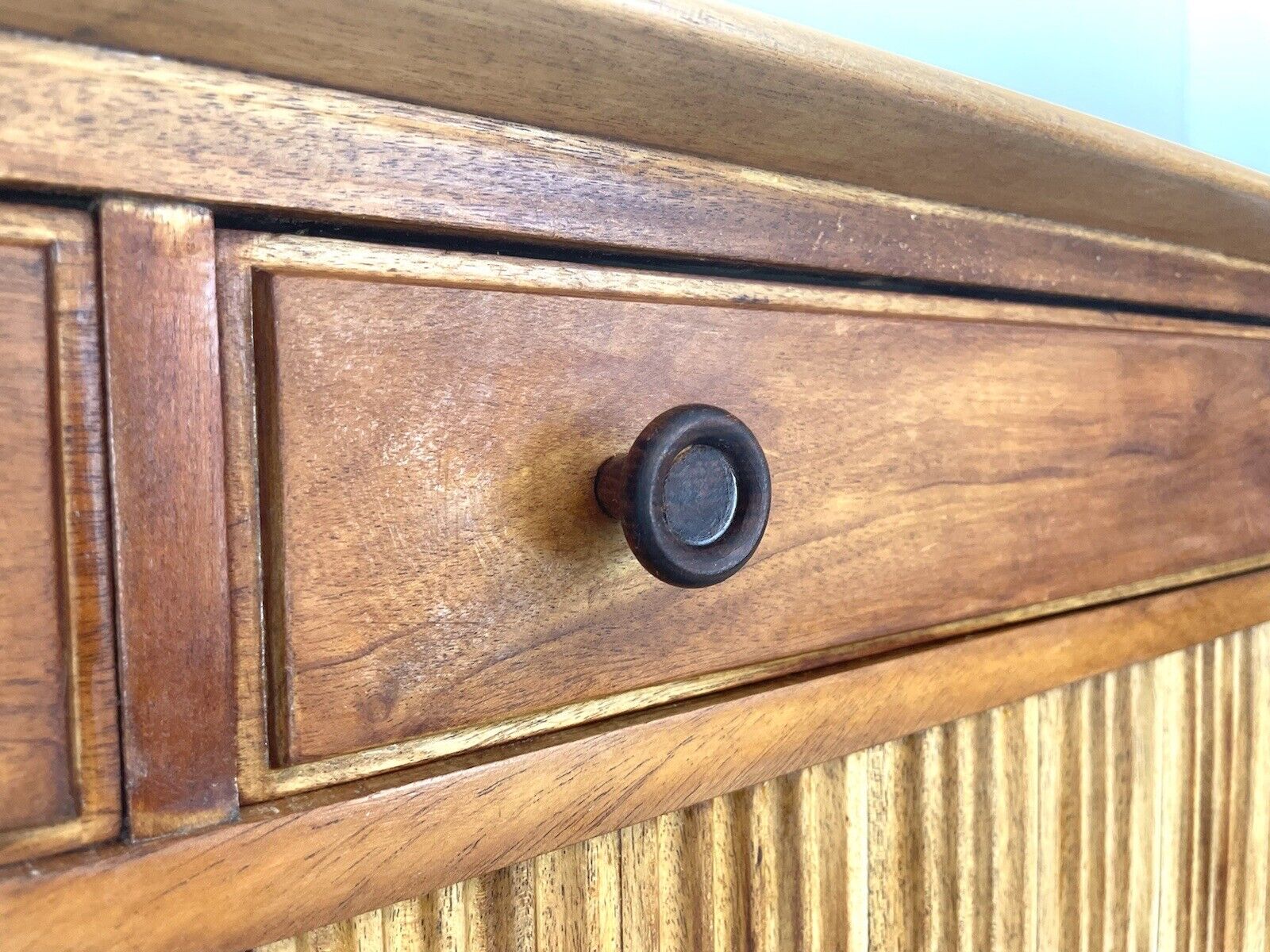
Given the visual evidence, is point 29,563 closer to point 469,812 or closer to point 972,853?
point 469,812

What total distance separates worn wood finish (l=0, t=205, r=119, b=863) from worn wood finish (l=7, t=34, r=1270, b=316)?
0.07 ft

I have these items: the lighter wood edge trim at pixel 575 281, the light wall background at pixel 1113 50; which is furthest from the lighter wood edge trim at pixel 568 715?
the light wall background at pixel 1113 50

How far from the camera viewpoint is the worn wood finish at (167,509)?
9.1 inches

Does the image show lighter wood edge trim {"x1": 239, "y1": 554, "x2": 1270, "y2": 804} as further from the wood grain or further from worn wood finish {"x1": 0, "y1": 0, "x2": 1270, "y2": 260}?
worn wood finish {"x1": 0, "y1": 0, "x2": 1270, "y2": 260}

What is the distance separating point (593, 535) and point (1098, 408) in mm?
283

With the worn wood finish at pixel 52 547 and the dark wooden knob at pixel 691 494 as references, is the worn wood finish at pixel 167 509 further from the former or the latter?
the dark wooden knob at pixel 691 494

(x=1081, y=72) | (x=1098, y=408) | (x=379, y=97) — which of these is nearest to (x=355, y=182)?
(x=379, y=97)

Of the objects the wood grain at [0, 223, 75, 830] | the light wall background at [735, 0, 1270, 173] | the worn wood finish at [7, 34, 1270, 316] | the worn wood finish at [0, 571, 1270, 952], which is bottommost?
the worn wood finish at [0, 571, 1270, 952]

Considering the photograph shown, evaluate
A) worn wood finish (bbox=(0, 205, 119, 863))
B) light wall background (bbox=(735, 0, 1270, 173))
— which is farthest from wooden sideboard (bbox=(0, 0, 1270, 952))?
light wall background (bbox=(735, 0, 1270, 173))

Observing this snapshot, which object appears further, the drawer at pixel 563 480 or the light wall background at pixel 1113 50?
the light wall background at pixel 1113 50

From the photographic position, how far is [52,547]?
0.23 metres

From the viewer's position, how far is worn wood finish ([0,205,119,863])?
22cm

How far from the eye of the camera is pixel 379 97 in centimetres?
26

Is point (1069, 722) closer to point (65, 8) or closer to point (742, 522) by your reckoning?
point (742, 522)
